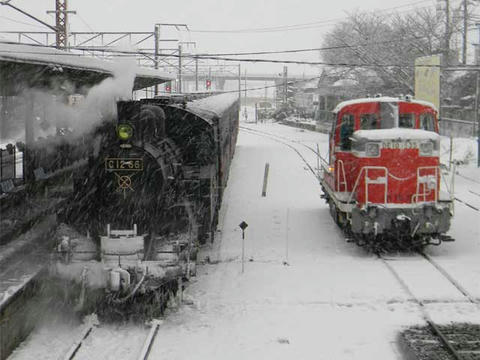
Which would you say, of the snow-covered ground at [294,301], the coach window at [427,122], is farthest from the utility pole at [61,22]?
the coach window at [427,122]

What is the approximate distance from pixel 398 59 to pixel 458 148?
1253cm

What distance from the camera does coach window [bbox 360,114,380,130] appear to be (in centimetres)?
1370

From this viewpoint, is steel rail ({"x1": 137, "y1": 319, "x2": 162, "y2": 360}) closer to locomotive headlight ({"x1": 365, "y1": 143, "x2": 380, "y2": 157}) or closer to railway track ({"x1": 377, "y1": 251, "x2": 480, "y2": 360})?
railway track ({"x1": 377, "y1": 251, "x2": 480, "y2": 360})

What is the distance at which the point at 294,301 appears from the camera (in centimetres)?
1045

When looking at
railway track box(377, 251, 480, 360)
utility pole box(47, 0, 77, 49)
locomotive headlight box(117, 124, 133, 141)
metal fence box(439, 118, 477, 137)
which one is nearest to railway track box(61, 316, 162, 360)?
locomotive headlight box(117, 124, 133, 141)

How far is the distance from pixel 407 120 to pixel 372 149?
1176 mm

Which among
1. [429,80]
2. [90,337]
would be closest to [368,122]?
[90,337]

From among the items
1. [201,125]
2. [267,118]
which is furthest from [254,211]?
[267,118]

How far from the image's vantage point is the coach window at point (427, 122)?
13.7 metres

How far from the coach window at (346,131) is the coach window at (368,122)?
9.6 inches

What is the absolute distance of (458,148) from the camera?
99.0ft

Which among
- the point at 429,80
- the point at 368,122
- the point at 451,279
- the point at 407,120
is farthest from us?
the point at 429,80

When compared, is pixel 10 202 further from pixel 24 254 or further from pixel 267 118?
pixel 267 118

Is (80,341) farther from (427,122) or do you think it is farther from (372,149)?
(427,122)
